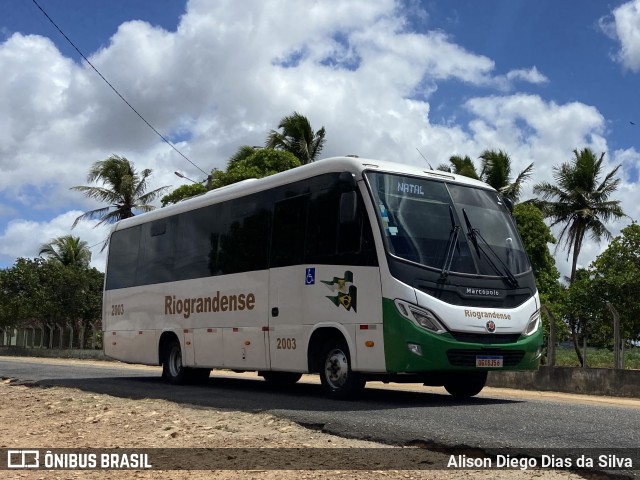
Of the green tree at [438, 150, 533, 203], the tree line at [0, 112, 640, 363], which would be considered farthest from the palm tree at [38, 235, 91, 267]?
the green tree at [438, 150, 533, 203]

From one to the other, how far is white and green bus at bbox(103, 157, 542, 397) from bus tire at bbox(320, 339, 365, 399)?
0.08 ft

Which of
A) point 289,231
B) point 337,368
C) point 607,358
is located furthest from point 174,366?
point 607,358

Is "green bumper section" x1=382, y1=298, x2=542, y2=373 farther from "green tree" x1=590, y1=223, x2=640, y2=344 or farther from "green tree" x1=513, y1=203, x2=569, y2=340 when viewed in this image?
"green tree" x1=513, y1=203, x2=569, y2=340

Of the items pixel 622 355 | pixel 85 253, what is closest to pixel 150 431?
pixel 622 355

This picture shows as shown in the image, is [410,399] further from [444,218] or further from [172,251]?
[172,251]

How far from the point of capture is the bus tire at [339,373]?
11.4 m

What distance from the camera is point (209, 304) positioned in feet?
48.9

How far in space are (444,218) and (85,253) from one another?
164 ft

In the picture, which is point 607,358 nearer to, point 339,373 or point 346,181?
point 339,373

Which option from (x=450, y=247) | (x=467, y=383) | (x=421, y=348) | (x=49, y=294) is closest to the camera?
(x=421, y=348)

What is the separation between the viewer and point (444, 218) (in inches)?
453

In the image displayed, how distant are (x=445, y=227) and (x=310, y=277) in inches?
80.7

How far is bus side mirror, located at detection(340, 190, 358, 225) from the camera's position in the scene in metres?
11.2

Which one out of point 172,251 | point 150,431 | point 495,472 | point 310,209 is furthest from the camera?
point 172,251
